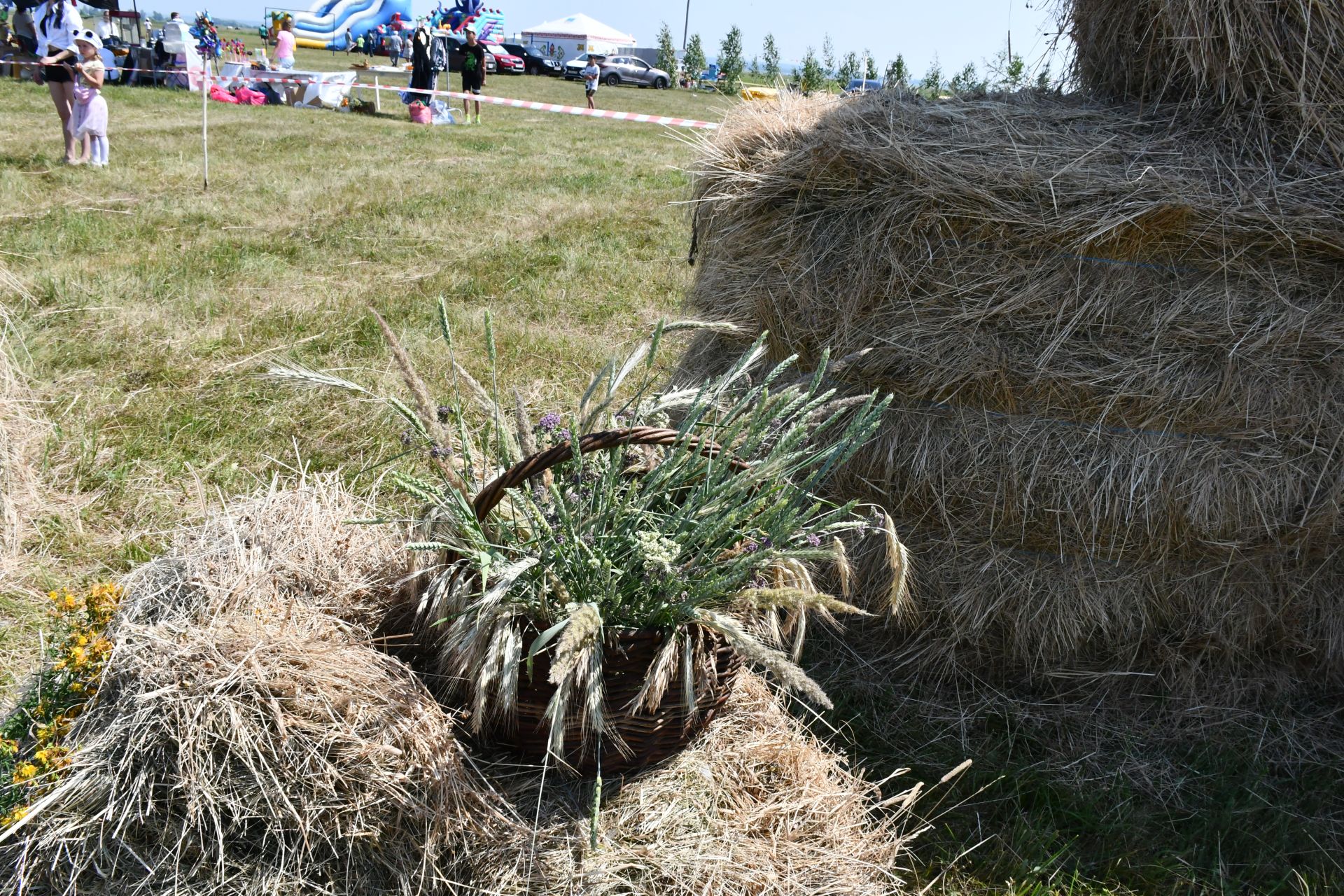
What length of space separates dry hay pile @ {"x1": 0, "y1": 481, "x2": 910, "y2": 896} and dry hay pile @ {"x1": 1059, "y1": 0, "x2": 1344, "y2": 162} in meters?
2.14

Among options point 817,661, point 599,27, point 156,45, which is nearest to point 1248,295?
point 817,661

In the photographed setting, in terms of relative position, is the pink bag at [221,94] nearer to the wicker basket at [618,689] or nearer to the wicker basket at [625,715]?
the wicker basket at [618,689]

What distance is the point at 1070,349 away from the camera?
2.51 meters

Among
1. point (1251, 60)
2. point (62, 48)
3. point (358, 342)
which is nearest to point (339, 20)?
point (62, 48)

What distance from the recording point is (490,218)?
7727 mm

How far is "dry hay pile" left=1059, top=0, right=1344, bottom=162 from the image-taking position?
7.84 ft

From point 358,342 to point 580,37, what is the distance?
4779 cm

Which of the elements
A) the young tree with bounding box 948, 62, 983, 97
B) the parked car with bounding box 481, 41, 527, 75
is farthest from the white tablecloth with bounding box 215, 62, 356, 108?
the parked car with bounding box 481, 41, 527, 75

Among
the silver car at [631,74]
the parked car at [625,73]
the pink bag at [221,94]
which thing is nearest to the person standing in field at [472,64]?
the pink bag at [221,94]

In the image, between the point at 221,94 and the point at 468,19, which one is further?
the point at 468,19

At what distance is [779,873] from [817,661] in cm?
105

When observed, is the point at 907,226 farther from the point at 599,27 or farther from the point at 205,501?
the point at 599,27

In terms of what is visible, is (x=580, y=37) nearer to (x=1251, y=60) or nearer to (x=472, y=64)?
(x=472, y=64)

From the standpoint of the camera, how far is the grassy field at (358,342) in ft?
7.53
